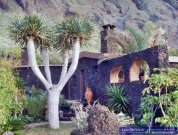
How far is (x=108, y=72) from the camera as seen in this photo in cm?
1758

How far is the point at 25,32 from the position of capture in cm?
1537

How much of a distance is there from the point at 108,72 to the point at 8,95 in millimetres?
5325

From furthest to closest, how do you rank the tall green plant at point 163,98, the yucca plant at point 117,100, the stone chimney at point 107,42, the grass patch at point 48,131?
the stone chimney at point 107,42
the yucca plant at point 117,100
the grass patch at point 48,131
the tall green plant at point 163,98

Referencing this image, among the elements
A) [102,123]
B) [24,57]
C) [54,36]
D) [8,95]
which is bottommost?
[102,123]

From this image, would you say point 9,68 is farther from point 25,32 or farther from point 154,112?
point 154,112

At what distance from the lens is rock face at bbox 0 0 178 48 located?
49781 millimetres

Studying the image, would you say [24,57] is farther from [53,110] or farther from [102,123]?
[102,123]

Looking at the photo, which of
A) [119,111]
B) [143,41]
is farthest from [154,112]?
[143,41]

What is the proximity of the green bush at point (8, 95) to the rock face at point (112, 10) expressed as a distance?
32090mm

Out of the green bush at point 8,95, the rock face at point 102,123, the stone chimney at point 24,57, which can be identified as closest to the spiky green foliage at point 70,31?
the green bush at point 8,95

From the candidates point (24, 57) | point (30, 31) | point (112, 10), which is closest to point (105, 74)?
point (30, 31)

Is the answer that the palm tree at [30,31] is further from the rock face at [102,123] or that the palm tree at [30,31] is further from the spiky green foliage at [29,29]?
the rock face at [102,123]

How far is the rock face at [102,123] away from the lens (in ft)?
36.4

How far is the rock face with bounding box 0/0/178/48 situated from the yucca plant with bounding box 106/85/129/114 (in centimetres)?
3369
